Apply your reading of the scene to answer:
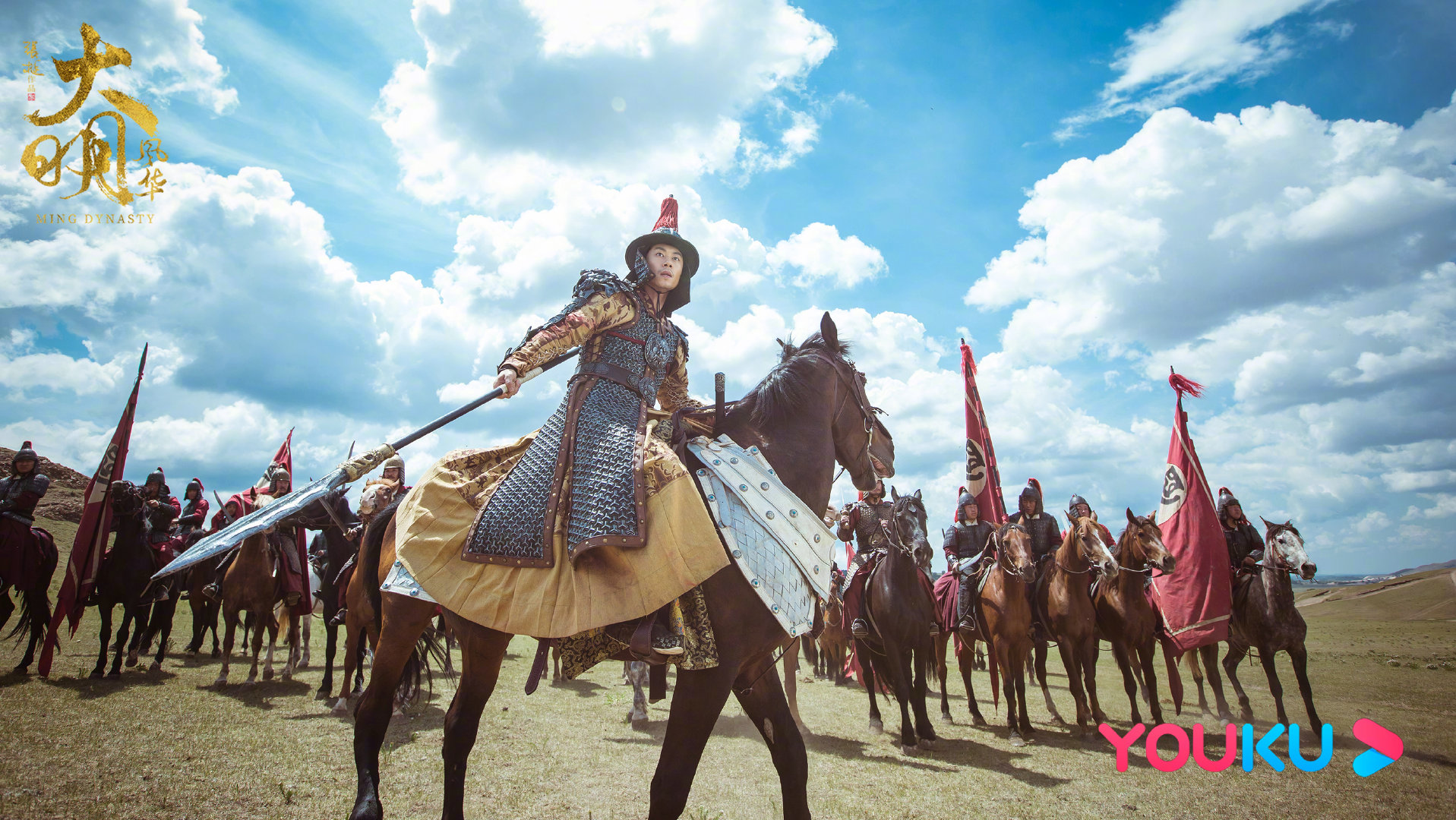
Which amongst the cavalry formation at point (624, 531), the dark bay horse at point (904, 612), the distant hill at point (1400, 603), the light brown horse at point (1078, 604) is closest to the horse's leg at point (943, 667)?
the dark bay horse at point (904, 612)

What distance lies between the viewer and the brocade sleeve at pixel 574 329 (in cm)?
313

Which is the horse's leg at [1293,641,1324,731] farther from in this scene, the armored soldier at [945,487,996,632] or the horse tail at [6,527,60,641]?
the horse tail at [6,527,60,641]

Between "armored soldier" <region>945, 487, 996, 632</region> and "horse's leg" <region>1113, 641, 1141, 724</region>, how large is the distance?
6.56 feet

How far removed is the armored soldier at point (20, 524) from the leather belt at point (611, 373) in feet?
32.1

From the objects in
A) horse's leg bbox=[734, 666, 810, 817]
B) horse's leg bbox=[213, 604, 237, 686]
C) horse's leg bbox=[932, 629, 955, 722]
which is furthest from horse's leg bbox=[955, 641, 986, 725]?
horse's leg bbox=[213, 604, 237, 686]

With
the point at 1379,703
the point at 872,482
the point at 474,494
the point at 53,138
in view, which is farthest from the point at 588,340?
the point at 1379,703

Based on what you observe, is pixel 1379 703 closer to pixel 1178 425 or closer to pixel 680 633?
pixel 1178 425

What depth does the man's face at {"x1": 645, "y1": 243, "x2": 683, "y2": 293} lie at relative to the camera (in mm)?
3715

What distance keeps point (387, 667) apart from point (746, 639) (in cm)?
222

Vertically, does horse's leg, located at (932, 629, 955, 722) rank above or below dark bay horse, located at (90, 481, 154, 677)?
below

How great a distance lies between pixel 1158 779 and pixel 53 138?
46.6ft

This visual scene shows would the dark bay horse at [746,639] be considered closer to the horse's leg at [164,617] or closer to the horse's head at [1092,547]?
the horse's head at [1092,547]

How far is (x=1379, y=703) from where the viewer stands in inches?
444

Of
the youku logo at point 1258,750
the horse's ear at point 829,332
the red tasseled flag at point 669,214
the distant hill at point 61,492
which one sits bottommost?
the youku logo at point 1258,750
